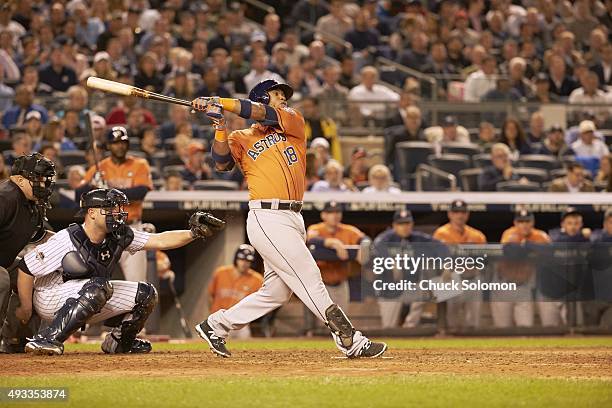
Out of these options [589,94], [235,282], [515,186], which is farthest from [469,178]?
[589,94]

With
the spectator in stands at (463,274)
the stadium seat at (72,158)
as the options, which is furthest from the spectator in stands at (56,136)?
the spectator in stands at (463,274)

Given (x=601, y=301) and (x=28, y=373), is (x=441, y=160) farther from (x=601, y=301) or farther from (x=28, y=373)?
(x=28, y=373)

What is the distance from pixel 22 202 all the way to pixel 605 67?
39.8ft

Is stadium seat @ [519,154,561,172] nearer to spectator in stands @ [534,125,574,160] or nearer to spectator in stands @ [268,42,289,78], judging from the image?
spectator in stands @ [534,125,574,160]

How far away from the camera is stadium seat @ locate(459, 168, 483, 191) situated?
1362cm

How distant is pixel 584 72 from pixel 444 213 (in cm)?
503

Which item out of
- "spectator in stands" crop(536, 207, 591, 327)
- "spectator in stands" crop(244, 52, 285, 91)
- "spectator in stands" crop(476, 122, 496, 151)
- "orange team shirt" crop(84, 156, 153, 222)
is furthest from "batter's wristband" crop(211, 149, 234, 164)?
"spectator in stands" crop(244, 52, 285, 91)

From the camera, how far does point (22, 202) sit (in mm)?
7922

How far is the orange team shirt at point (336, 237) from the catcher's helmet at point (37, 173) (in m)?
4.06

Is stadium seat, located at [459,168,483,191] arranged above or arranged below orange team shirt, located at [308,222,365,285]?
above

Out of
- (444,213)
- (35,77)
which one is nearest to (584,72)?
(444,213)

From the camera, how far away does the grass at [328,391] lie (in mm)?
5414

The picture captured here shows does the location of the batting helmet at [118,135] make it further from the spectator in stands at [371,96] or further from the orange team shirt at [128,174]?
the spectator in stands at [371,96]

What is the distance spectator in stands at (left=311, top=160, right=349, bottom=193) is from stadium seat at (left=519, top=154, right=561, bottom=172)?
2.79m
